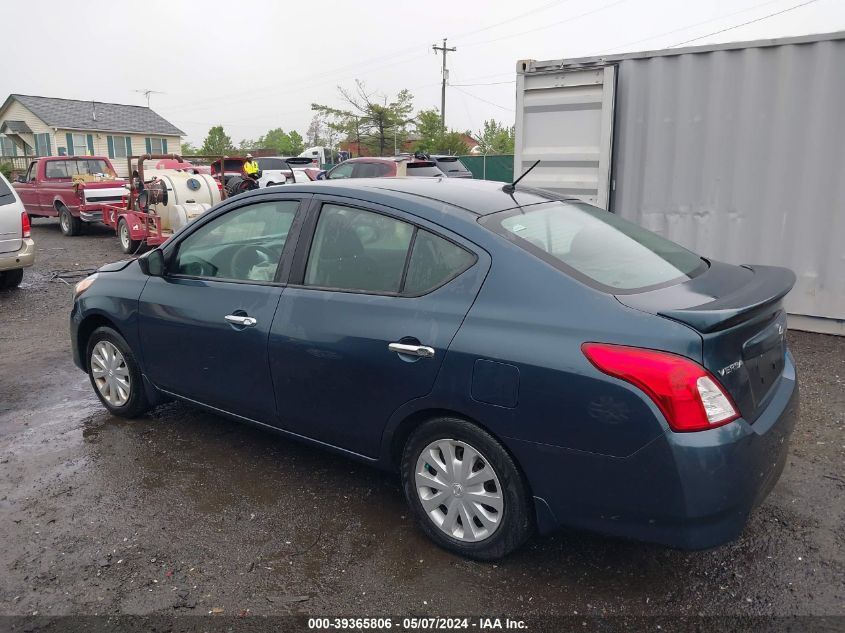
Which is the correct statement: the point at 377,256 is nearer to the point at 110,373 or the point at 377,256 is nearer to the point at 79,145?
the point at 110,373

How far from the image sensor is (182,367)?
4.12 meters

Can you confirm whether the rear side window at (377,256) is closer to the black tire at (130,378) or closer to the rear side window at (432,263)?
the rear side window at (432,263)

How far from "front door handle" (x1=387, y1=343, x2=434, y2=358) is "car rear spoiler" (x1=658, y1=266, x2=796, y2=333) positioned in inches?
37.7

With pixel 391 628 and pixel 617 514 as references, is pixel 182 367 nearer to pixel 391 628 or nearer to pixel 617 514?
pixel 391 628

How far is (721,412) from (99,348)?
13.2 ft

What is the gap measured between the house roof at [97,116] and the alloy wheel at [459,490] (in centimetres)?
4385

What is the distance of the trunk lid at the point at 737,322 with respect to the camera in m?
2.49

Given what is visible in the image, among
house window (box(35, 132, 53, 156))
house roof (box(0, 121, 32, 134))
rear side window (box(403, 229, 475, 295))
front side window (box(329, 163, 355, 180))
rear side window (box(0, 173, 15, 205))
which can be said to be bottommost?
rear side window (box(403, 229, 475, 295))

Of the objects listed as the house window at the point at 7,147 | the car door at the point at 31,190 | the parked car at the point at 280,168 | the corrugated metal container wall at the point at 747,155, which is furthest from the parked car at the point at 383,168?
the house window at the point at 7,147

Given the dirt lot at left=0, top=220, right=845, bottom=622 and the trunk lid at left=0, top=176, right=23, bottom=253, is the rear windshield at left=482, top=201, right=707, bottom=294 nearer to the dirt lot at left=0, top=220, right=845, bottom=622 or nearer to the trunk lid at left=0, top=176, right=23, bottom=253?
the dirt lot at left=0, top=220, right=845, bottom=622

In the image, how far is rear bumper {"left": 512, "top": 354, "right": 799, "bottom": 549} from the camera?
242 cm

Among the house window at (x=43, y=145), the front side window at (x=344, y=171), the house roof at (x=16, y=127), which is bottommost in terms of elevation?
the front side window at (x=344, y=171)

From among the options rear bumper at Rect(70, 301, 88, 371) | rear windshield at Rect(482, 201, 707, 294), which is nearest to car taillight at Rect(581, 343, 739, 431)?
rear windshield at Rect(482, 201, 707, 294)

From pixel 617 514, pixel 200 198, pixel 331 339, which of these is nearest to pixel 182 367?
pixel 331 339
